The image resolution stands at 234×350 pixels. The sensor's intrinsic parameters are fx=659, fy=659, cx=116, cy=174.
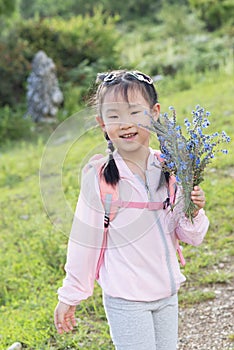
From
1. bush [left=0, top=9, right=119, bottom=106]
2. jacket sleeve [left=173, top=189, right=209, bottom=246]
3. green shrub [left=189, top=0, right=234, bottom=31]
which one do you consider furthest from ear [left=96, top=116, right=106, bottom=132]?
green shrub [left=189, top=0, right=234, bottom=31]

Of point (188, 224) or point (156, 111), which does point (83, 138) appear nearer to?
point (156, 111)

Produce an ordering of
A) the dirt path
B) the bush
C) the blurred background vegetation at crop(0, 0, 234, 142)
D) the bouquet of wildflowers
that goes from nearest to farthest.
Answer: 1. the bouquet of wildflowers
2. the dirt path
3. the blurred background vegetation at crop(0, 0, 234, 142)
4. the bush

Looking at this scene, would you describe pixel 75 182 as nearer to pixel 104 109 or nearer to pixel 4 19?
pixel 104 109

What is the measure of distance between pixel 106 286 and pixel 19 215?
12.3 feet

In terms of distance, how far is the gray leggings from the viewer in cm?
235

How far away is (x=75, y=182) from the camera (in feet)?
18.3

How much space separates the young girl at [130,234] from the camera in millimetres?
2357

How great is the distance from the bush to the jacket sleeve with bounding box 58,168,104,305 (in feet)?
30.2

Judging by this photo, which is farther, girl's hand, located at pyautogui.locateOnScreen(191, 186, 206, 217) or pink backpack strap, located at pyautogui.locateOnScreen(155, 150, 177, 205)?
pink backpack strap, located at pyautogui.locateOnScreen(155, 150, 177, 205)

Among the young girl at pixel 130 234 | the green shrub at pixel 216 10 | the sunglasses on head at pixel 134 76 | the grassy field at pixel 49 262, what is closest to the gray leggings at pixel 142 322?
the young girl at pixel 130 234

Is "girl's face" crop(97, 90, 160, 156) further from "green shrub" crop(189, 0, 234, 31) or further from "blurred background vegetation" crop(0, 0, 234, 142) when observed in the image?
"green shrub" crop(189, 0, 234, 31)

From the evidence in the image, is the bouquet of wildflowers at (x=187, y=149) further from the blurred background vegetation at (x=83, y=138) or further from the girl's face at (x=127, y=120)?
the blurred background vegetation at (x=83, y=138)

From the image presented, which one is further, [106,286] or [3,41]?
[3,41]

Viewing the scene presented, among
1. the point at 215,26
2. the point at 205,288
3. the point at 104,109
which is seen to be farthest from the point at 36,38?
the point at 104,109
